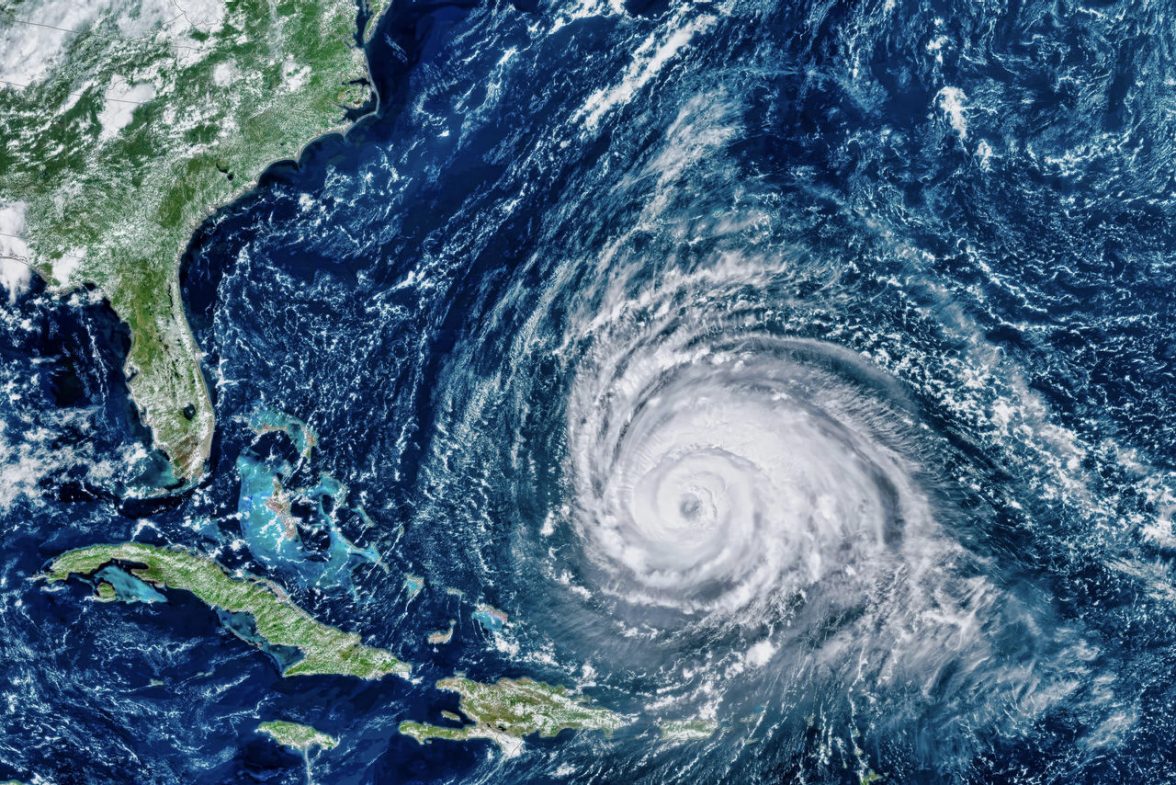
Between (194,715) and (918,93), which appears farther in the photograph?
(194,715)

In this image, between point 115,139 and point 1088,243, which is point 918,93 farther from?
point 115,139

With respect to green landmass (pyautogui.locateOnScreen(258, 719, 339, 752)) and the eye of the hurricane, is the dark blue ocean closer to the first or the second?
the eye of the hurricane

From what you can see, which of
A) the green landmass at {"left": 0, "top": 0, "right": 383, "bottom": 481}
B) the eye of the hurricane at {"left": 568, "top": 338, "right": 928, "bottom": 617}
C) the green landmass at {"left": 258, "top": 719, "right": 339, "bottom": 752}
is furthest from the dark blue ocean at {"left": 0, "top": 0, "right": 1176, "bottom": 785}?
the green landmass at {"left": 0, "top": 0, "right": 383, "bottom": 481}

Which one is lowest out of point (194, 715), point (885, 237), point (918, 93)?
point (194, 715)

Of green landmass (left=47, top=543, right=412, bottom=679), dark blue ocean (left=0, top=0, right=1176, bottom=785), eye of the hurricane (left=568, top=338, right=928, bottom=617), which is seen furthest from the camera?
green landmass (left=47, top=543, right=412, bottom=679)

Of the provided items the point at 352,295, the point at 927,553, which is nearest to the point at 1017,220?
the point at 927,553
